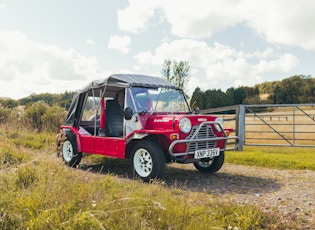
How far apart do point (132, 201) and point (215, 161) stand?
12.4 ft

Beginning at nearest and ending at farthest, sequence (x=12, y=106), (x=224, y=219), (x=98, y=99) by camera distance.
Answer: (x=224, y=219) → (x=98, y=99) → (x=12, y=106)

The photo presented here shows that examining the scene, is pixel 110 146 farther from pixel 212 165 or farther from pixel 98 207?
pixel 98 207

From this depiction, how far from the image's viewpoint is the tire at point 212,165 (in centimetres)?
717

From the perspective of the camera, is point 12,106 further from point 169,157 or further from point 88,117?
point 169,157

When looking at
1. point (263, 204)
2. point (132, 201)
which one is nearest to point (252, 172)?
point (263, 204)

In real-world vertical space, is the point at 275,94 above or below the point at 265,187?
above

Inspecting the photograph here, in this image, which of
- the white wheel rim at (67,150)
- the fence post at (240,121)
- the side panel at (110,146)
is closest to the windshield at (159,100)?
the side panel at (110,146)

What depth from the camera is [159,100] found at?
23.5 feet

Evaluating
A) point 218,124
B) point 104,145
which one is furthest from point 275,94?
point 104,145

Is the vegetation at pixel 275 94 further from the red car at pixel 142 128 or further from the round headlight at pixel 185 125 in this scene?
the round headlight at pixel 185 125

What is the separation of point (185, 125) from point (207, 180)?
4.59 ft

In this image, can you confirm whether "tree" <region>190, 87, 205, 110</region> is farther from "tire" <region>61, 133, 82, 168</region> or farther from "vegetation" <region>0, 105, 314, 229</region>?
"vegetation" <region>0, 105, 314, 229</region>

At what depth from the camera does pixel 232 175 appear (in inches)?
281

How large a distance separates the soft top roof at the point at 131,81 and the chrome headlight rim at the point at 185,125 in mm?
1495
